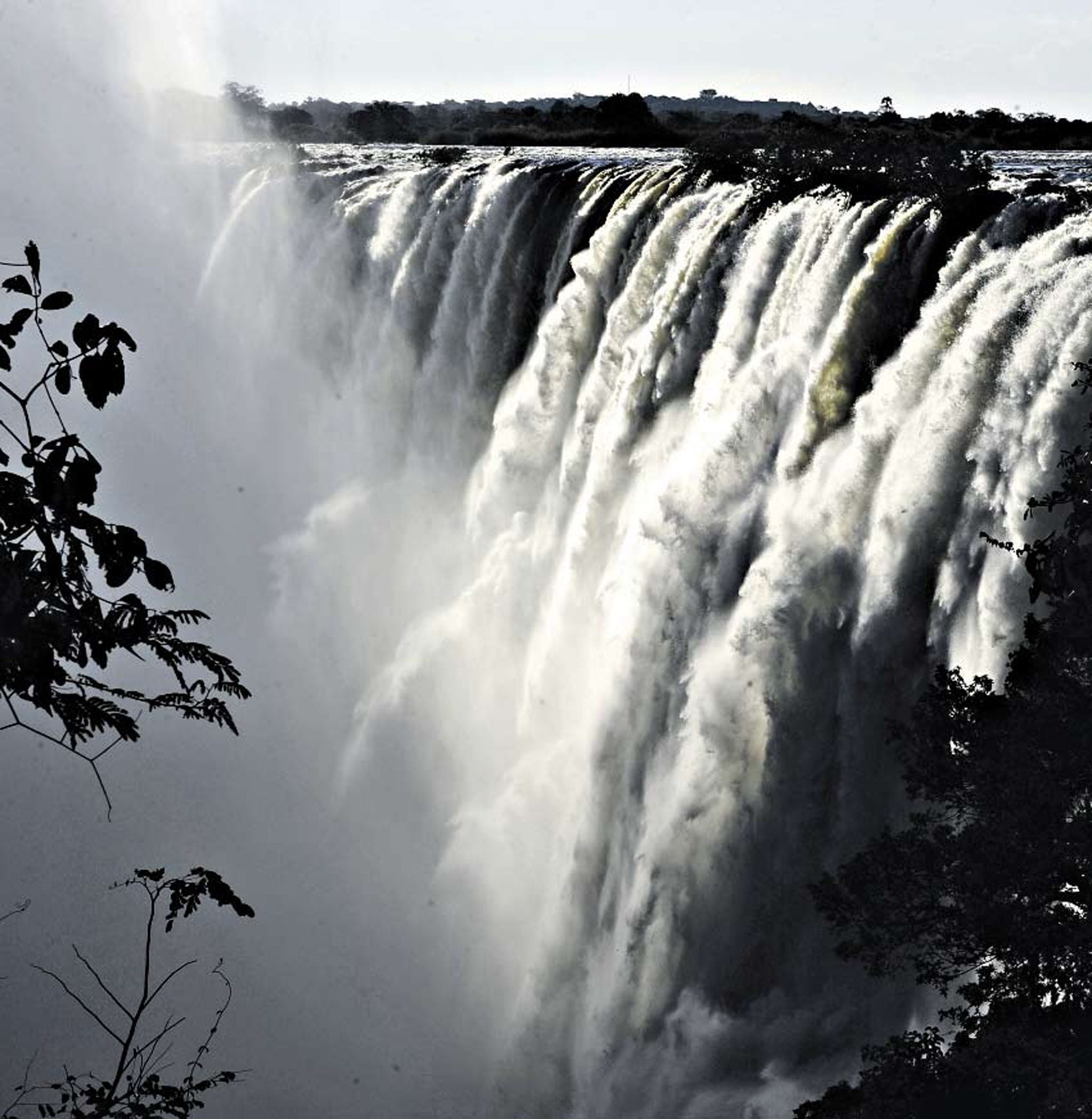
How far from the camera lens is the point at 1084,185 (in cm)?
1164

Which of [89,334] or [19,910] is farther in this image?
[19,910]

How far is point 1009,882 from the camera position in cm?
705

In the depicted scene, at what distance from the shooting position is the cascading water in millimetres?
9992

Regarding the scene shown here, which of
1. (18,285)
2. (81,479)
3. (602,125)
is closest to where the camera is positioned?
(81,479)

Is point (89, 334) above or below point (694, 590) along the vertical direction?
below

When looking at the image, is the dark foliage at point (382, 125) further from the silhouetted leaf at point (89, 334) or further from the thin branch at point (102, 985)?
the silhouetted leaf at point (89, 334)

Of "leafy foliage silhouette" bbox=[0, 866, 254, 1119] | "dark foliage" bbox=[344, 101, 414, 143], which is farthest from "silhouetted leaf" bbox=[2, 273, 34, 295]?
"dark foliage" bbox=[344, 101, 414, 143]

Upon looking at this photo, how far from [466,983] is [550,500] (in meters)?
5.32

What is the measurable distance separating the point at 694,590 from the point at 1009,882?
18.8 feet

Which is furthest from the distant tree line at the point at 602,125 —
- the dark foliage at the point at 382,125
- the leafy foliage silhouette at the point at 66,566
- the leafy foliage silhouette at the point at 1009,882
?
the leafy foliage silhouette at the point at 66,566

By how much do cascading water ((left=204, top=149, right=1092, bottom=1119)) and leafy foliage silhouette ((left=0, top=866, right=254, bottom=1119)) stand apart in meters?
2.63

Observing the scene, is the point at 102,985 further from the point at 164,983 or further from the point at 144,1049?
the point at 144,1049

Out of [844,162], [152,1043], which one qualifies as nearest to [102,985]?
[152,1043]

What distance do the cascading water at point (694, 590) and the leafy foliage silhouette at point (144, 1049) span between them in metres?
2.63
